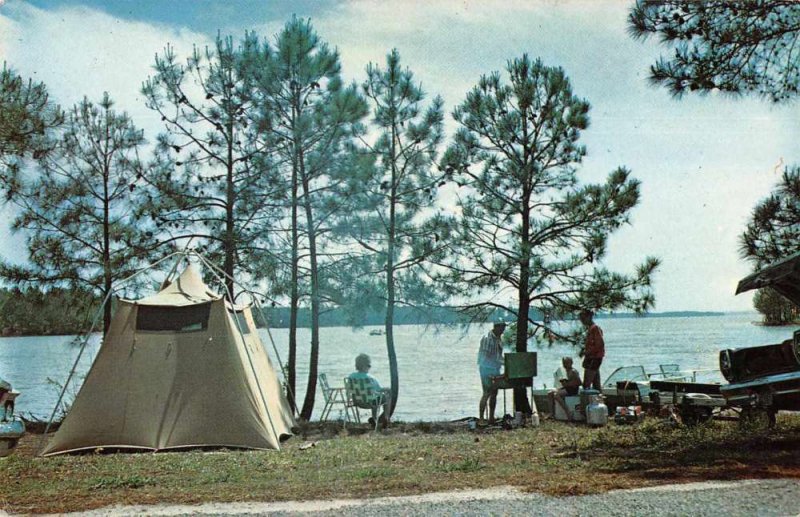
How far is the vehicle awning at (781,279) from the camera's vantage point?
632 cm

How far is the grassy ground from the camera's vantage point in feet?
17.0

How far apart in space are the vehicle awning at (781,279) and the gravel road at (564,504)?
2.05 meters

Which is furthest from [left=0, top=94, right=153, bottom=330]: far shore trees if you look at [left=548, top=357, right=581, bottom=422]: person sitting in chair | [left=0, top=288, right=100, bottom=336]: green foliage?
[left=548, top=357, right=581, bottom=422]: person sitting in chair

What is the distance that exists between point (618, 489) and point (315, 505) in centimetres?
196

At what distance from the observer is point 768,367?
24.2ft

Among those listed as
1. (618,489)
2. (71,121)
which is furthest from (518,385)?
(71,121)

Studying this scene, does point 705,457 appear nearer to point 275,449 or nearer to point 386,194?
point 275,449

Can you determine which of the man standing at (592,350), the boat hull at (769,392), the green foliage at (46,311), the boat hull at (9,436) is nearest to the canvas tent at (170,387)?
the boat hull at (9,436)

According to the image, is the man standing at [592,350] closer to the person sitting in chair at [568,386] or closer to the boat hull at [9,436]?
the person sitting in chair at [568,386]

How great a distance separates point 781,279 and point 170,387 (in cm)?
599

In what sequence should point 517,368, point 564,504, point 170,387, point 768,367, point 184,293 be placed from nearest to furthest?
1. point 564,504
2. point 768,367
3. point 170,387
4. point 184,293
5. point 517,368

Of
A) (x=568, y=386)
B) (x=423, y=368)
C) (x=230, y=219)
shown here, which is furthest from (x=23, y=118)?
(x=423, y=368)

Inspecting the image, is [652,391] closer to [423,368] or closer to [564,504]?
[564,504]

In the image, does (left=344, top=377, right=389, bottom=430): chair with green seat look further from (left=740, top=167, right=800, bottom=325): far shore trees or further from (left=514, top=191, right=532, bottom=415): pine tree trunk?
(left=740, top=167, right=800, bottom=325): far shore trees
